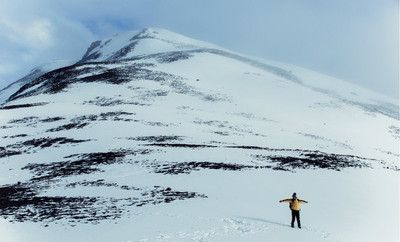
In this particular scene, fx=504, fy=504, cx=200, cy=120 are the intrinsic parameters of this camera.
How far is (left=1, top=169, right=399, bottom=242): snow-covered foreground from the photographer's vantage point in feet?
84.0

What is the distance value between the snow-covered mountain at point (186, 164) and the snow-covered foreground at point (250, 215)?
0.09 metres

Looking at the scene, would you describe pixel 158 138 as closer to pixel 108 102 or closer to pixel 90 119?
pixel 90 119

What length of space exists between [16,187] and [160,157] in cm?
1270

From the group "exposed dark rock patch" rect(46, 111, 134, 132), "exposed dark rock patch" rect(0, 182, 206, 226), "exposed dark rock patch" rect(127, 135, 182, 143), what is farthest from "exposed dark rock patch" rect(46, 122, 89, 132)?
"exposed dark rock patch" rect(0, 182, 206, 226)

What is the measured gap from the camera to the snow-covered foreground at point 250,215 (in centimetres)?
2560

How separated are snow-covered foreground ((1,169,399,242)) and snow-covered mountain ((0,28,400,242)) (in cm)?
9

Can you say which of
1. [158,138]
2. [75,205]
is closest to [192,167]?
[75,205]

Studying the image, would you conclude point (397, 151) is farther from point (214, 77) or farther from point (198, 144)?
point (214, 77)

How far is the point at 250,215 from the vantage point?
28453mm

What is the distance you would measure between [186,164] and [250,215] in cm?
1604

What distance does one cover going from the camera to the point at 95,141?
57312 millimetres

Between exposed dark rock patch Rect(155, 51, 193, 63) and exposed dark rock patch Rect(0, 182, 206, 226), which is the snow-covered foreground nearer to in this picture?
exposed dark rock patch Rect(0, 182, 206, 226)

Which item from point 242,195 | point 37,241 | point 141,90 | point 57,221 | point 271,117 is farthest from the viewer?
point 141,90

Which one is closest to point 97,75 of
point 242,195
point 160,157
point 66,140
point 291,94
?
point 291,94
